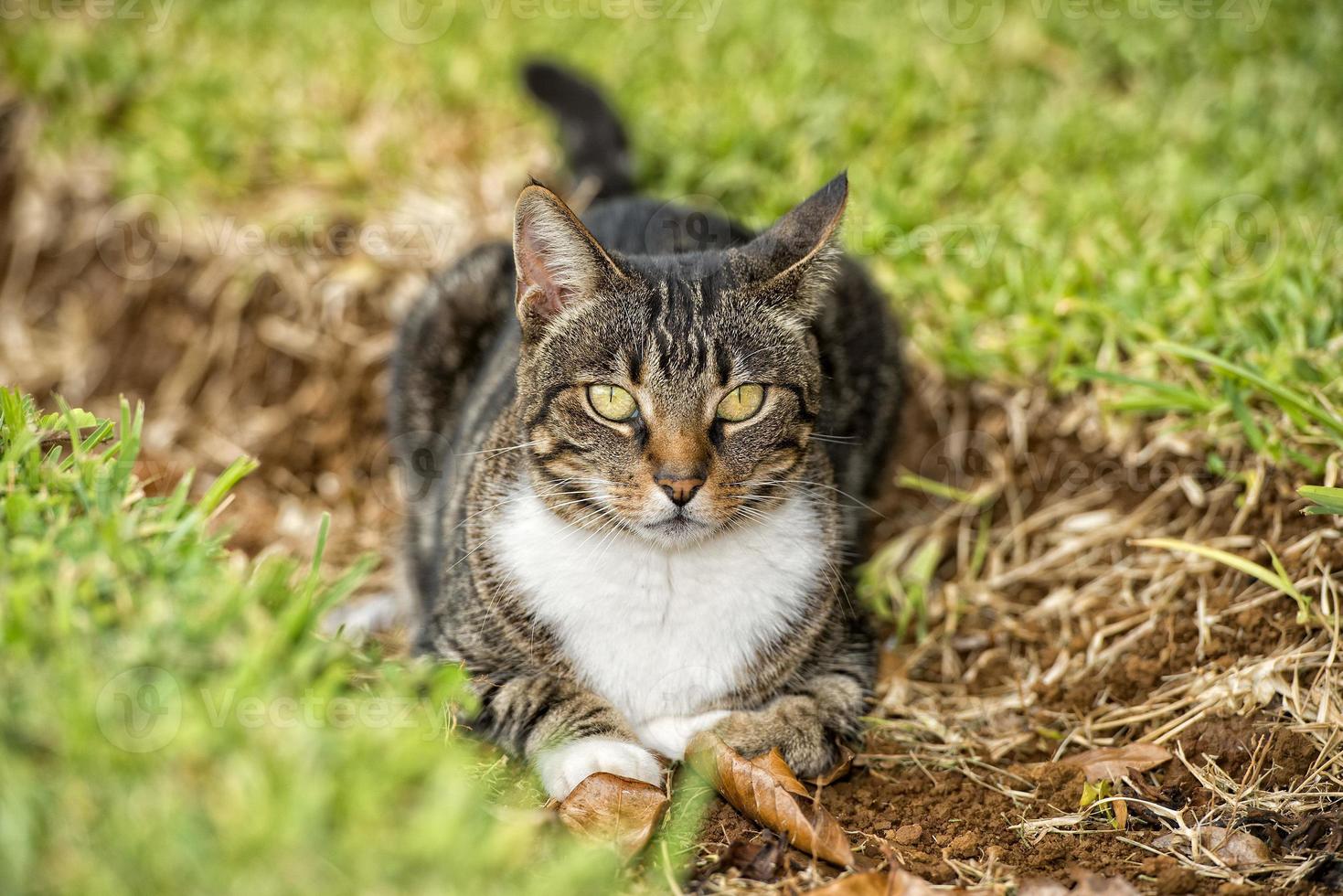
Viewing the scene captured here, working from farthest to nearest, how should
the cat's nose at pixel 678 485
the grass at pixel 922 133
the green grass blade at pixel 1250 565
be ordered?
the grass at pixel 922 133, the green grass blade at pixel 1250 565, the cat's nose at pixel 678 485

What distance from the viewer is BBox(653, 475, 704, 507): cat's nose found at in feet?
8.79

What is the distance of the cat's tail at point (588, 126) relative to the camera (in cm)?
483

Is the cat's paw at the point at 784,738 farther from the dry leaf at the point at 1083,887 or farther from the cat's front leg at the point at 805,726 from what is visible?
the dry leaf at the point at 1083,887

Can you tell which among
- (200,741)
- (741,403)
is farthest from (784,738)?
(200,741)

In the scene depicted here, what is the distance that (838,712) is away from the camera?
3070 millimetres

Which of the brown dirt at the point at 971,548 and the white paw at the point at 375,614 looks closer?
the brown dirt at the point at 971,548

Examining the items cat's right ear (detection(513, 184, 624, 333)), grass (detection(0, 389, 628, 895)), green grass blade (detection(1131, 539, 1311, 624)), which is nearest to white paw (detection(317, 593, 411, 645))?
cat's right ear (detection(513, 184, 624, 333))

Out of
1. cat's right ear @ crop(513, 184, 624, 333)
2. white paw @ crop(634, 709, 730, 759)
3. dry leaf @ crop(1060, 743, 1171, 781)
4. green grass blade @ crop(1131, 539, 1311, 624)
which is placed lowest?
white paw @ crop(634, 709, 730, 759)

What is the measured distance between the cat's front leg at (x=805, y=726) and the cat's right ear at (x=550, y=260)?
1200 mm

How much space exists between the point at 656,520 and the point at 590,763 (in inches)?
24.3

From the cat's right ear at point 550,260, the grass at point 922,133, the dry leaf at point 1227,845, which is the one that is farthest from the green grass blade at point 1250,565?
the cat's right ear at point 550,260

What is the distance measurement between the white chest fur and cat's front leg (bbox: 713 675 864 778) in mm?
128

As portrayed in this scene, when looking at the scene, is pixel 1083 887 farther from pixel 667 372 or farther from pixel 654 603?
pixel 667 372

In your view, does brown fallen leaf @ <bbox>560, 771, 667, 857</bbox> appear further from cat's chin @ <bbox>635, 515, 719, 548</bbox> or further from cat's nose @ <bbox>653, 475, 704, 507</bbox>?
cat's nose @ <bbox>653, 475, 704, 507</bbox>
